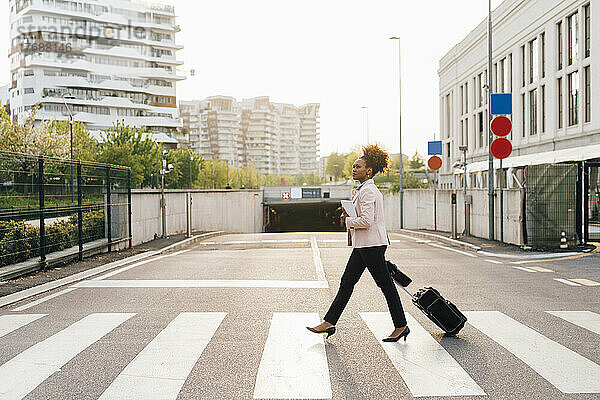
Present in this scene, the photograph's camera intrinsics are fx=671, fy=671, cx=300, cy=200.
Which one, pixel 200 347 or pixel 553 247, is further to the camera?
pixel 553 247

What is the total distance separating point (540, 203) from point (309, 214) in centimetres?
9561

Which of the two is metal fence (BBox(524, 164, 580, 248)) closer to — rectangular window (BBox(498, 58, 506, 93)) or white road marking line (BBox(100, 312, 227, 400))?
white road marking line (BBox(100, 312, 227, 400))

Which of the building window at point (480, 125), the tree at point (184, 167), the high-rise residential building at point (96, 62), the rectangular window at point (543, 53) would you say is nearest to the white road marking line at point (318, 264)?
the rectangular window at point (543, 53)

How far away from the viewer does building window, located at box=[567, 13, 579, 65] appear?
37875mm

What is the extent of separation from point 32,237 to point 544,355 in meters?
10.2

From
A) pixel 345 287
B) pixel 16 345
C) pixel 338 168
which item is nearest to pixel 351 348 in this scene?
pixel 345 287

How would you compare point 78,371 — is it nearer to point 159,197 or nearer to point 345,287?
point 345,287

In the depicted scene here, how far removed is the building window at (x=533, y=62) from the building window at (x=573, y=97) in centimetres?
538

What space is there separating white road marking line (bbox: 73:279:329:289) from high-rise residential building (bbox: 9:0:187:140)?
9139 centimetres

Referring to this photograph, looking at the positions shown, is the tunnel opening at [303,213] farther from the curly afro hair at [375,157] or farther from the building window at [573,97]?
the curly afro hair at [375,157]

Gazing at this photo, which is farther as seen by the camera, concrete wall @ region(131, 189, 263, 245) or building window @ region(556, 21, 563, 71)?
building window @ region(556, 21, 563, 71)

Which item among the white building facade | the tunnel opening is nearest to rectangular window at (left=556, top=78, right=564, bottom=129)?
the white building facade

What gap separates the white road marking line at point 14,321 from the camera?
25.0 ft

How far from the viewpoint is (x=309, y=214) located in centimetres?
11388
